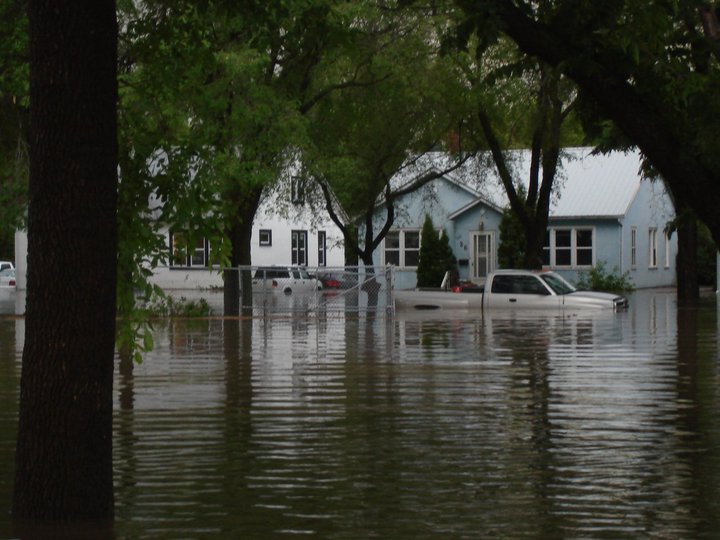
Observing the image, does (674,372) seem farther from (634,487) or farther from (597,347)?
(634,487)

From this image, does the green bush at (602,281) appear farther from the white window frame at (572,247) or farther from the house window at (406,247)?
the house window at (406,247)

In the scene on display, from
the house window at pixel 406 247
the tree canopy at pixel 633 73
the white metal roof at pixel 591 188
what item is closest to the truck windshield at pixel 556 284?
the white metal roof at pixel 591 188

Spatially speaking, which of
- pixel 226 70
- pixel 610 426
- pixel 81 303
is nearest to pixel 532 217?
pixel 226 70

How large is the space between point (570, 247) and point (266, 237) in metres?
17.5

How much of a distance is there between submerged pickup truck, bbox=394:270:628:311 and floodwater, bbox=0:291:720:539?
43.4 feet

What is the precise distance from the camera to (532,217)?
152 feet

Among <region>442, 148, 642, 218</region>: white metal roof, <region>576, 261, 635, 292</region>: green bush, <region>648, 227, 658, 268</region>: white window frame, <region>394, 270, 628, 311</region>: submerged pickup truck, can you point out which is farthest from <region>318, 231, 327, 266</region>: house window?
<region>394, 270, 628, 311</region>: submerged pickup truck

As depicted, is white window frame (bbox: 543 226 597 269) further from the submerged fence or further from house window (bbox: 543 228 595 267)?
the submerged fence

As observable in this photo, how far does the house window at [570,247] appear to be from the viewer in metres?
65.1

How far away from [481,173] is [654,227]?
22.4m

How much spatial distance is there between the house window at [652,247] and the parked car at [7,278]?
1157 inches

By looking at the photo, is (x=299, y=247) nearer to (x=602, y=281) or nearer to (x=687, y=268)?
(x=602, y=281)

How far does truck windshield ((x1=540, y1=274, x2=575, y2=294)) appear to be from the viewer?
40.1 m

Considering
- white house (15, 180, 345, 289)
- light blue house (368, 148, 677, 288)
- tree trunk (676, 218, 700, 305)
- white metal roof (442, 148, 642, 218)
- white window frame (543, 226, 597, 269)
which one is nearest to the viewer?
tree trunk (676, 218, 700, 305)
